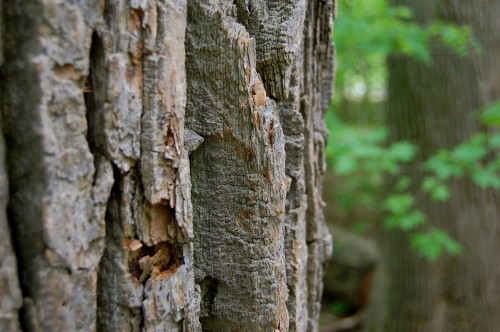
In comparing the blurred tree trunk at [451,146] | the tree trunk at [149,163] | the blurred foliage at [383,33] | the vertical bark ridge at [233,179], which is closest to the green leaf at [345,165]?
the blurred foliage at [383,33]

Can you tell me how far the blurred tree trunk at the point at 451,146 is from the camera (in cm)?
421

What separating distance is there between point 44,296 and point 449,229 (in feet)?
12.8

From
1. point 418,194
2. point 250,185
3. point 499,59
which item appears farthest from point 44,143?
point 499,59

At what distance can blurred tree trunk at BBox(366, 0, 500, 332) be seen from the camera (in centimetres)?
421

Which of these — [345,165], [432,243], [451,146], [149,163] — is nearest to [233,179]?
[149,163]

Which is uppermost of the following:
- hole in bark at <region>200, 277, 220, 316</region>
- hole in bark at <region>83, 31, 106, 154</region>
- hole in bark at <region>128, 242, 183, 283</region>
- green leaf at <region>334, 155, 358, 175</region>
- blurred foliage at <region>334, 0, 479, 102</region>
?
blurred foliage at <region>334, 0, 479, 102</region>

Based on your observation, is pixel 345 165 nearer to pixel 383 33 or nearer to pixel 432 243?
pixel 383 33

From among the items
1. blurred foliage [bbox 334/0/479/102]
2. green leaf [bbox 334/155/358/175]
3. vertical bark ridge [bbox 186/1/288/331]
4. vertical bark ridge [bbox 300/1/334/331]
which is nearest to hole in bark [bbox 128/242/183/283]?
vertical bark ridge [bbox 186/1/288/331]

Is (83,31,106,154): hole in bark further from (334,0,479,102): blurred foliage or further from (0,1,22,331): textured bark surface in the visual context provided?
(334,0,479,102): blurred foliage

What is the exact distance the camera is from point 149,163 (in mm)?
1033

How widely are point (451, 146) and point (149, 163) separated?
12.1 ft

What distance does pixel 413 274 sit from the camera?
14.6ft

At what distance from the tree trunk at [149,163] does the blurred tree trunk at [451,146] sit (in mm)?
3183

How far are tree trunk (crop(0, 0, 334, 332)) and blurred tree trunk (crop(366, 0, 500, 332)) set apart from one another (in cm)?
318
